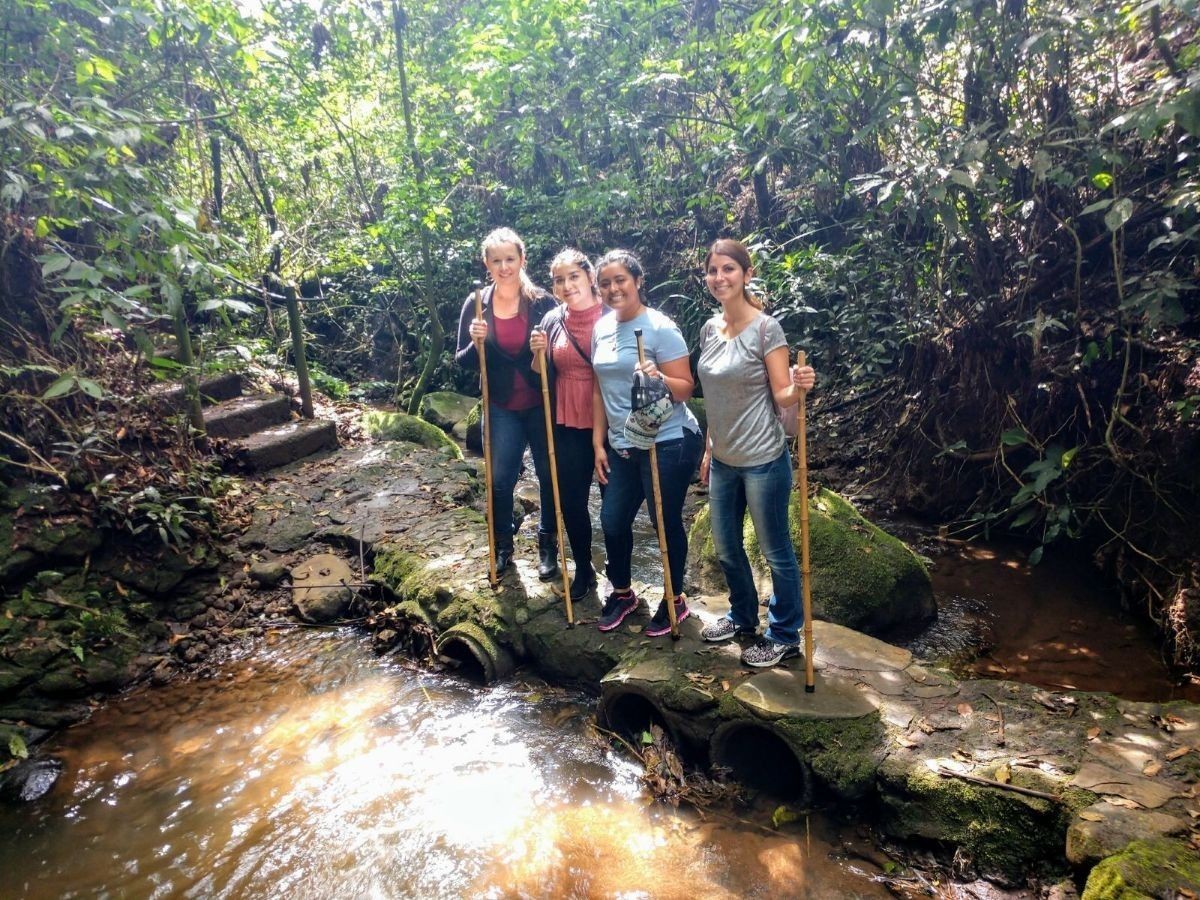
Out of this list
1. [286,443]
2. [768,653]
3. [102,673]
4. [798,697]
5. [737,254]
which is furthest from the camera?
[286,443]

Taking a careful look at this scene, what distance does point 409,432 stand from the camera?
9.06 meters

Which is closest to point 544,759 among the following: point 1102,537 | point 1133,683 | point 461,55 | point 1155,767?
point 1155,767

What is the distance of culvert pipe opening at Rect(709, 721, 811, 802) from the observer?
320 cm

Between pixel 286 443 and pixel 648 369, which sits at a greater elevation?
pixel 648 369

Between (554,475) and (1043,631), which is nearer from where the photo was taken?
(554,475)

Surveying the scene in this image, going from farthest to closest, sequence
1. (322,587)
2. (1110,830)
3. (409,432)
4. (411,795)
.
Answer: (409,432), (322,587), (411,795), (1110,830)

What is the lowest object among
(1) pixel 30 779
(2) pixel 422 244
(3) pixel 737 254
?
(1) pixel 30 779

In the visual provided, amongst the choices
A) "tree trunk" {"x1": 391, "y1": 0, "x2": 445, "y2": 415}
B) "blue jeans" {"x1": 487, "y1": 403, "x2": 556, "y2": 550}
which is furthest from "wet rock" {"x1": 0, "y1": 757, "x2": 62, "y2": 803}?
"tree trunk" {"x1": 391, "y1": 0, "x2": 445, "y2": 415}

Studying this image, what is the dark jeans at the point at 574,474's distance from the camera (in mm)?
3961

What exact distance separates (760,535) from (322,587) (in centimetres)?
362

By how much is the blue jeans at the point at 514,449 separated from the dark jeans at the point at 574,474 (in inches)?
12.0

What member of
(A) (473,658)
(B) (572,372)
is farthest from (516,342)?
(A) (473,658)

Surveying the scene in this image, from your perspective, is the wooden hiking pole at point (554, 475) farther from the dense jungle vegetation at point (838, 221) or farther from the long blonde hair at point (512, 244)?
the dense jungle vegetation at point (838, 221)

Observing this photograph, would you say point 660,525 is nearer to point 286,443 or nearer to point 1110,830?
point 1110,830
